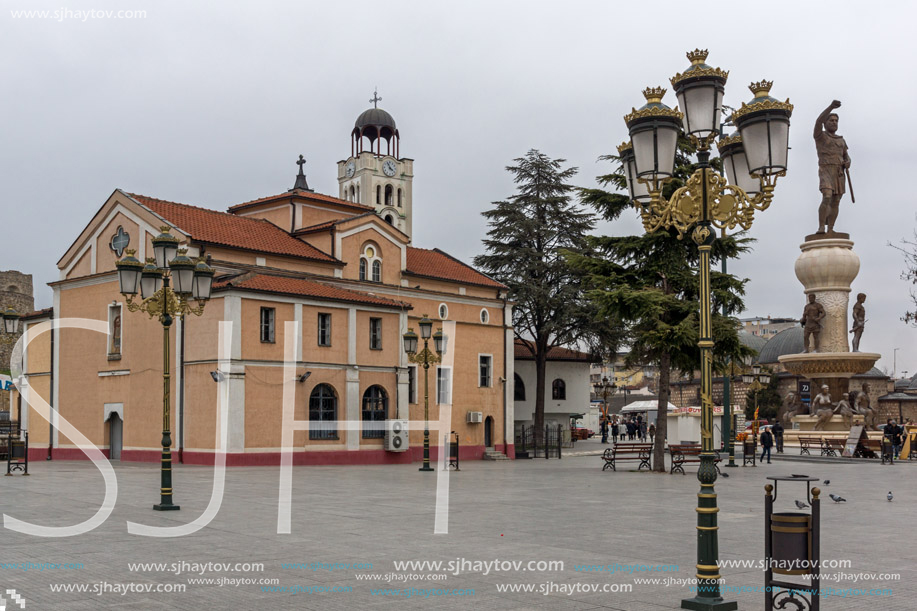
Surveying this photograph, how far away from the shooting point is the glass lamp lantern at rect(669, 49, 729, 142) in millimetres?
8844

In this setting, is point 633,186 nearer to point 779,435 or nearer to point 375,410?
point 375,410

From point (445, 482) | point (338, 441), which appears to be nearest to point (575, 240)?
point (338, 441)

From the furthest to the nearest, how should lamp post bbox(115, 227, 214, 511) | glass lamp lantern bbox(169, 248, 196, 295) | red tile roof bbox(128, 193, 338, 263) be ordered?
red tile roof bbox(128, 193, 338, 263) < glass lamp lantern bbox(169, 248, 196, 295) < lamp post bbox(115, 227, 214, 511)

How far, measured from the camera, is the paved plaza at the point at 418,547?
26.8 ft

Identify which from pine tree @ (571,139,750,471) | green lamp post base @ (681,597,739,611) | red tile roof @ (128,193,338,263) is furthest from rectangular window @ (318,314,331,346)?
green lamp post base @ (681,597,739,611)

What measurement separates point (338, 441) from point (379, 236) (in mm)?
10705

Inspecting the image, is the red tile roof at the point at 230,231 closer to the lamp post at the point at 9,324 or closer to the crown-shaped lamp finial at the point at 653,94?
the lamp post at the point at 9,324

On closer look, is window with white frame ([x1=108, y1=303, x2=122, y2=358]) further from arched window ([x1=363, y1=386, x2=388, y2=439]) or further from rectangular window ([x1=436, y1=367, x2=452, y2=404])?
rectangular window ([x1=436, y1=367, x2=452, y2=404])

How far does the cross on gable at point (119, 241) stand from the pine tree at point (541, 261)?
66.7 ft

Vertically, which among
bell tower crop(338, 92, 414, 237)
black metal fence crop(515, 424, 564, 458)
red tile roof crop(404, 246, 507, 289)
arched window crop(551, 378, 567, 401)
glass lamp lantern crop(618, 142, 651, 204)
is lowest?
black metal fence crop(515, 424, 564, 458)

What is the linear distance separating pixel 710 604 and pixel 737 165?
15.5 ft

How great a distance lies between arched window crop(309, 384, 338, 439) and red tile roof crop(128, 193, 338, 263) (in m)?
5.99

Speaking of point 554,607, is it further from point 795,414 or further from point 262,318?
point 795,414

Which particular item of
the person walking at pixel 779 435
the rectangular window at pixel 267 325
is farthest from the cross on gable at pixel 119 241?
the person walking at pixel 779 435
